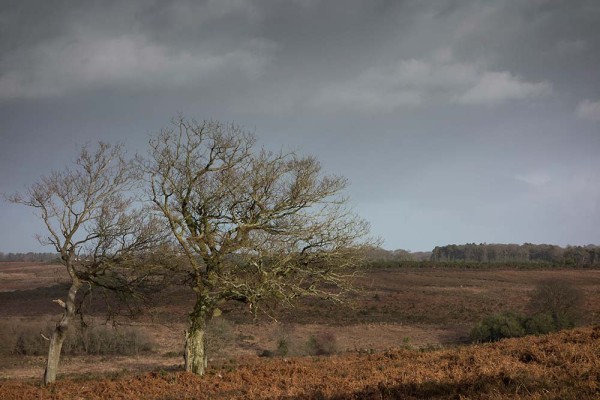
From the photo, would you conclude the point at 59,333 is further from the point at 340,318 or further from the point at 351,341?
the point at 340,318

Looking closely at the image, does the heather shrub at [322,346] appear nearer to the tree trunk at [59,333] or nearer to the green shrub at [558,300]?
the green shrub at [558,300]

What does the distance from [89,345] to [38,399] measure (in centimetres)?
1875

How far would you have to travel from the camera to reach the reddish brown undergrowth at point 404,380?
8289mm

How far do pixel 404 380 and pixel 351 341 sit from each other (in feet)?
75.5

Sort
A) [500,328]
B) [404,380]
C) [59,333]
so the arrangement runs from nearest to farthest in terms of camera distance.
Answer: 1. [404,380]
2. [59,333]
3. [500,328]

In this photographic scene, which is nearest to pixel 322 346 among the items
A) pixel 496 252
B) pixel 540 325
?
pixel 540 325

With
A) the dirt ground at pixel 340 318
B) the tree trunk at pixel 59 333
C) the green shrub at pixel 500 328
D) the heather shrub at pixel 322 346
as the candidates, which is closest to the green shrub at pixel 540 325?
the green shrub at pixel 500 328

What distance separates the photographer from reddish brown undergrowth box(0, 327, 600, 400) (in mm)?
8289

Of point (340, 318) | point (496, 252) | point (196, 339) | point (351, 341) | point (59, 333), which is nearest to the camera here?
point (59, 333)

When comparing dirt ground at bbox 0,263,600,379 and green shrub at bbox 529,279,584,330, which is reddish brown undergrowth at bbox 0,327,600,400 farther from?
green shrub at bbox 529,279,584,330

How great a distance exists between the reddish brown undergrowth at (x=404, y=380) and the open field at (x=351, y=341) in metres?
0.05

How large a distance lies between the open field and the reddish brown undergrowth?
55mm

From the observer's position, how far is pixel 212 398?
11398 mm

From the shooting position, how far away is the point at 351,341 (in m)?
32.9
